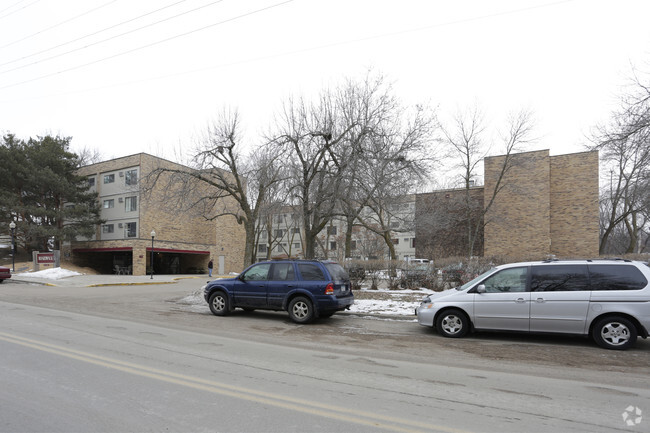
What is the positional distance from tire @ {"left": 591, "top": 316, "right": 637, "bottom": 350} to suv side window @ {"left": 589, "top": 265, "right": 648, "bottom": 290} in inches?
23.6

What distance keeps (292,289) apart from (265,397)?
5.64 meters

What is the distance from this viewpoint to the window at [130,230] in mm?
38844

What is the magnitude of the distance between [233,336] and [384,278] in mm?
8961

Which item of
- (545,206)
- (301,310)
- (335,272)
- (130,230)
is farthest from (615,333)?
(130,230)

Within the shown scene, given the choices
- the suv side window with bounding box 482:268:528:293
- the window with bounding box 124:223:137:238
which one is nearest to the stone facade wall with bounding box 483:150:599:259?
the suv side window with bounding box 482:268:528:293

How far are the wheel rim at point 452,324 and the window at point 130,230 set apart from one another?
37038 mm

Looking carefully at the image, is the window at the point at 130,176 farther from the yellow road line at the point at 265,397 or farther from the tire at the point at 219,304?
the yellow road line at the point at 265,397

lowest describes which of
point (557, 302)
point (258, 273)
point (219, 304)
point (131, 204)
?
point (219, 304)

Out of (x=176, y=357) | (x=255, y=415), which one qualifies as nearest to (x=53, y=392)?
(x=176, y=357)

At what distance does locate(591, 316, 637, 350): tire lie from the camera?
288 inches

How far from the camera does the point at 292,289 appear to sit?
10.0 meters

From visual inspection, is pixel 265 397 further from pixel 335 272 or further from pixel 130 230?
pixel 130 230

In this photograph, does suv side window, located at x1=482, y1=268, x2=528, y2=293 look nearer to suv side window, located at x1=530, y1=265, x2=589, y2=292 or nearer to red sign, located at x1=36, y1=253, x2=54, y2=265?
suv side window, located at x1=530, y1=265, x2=589, y2=292

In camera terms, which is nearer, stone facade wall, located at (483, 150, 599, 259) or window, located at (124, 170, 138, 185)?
stone facade wall, located at (483, 150, 599, 259)
